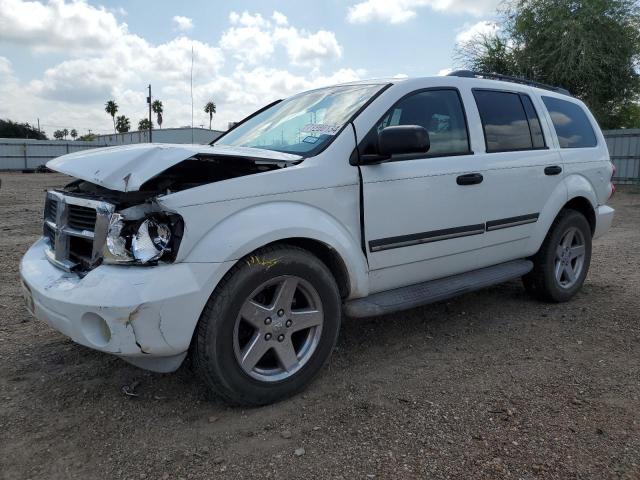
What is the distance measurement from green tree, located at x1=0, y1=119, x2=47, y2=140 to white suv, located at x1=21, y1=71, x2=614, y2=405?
6860cm

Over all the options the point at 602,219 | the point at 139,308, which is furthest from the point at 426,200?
the point at 602,219

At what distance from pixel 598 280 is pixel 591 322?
5.19 ft

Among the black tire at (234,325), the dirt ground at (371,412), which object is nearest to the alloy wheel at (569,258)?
the dirt ground at (371,412)

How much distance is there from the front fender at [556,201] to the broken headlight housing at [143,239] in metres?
3.06

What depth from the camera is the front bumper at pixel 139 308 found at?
7.88 feet

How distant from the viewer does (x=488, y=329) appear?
414 cm

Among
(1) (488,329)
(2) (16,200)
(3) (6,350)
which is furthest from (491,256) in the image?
(2) (16,200)

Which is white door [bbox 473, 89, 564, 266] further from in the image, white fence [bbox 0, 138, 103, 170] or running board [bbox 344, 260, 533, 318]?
white fence [bbox 0, 138, 103, 170]

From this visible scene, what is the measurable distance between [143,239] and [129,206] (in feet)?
0.69

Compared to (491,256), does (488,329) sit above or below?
below

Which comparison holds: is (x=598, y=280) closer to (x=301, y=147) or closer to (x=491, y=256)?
(x=491, y=256)

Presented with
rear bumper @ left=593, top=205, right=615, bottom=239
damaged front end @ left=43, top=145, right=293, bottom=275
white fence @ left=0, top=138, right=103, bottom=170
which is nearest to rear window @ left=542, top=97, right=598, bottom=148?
rear bumper @ left=593, top=205, right=615, bottom=239

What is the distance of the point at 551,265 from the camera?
4.65 meters

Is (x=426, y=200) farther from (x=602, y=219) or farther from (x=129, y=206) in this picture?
(x=602, y=219)
